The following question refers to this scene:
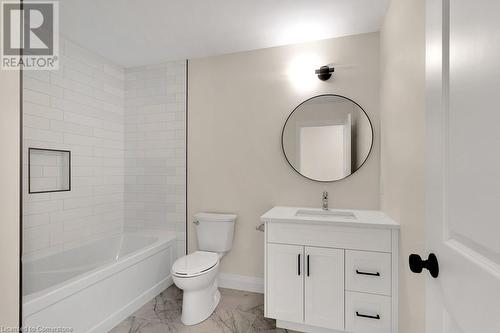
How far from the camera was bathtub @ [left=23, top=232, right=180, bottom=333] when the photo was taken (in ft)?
4.92

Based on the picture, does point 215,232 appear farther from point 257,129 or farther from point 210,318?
point 257,129

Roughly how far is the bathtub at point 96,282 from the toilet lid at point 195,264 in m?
0.45

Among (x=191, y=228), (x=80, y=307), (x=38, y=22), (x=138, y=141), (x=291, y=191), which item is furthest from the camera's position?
(x=138, y=141)

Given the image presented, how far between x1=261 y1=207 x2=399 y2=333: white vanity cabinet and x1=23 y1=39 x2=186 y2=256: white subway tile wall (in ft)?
4.28

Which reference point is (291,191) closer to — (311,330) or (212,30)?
(311,330)

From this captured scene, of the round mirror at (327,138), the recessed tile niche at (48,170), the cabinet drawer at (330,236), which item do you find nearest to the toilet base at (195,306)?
the cabinet drawer at (330,236)

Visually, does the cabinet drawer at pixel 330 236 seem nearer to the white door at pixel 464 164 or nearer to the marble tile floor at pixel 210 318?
the marble tile floor at pixel 210 318

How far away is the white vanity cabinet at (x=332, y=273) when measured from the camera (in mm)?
1637

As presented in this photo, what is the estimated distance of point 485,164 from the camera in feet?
1.49

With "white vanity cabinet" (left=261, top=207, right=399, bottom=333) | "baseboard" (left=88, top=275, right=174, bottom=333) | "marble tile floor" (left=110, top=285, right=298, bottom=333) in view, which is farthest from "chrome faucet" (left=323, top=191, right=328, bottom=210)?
"baseboard" (left=88, top=275, right=174, bottom=333)

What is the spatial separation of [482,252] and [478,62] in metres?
0.37

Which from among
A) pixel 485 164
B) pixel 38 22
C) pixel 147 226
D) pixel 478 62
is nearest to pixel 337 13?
pixel 478 62

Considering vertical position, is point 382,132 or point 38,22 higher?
point 38,22

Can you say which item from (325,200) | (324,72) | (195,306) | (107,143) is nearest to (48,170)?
(107,143)
